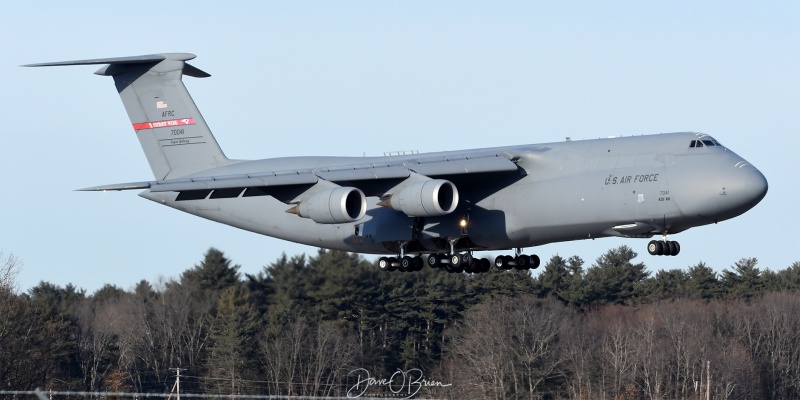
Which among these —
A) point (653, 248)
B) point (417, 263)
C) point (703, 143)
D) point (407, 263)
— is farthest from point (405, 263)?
point (703, 143)

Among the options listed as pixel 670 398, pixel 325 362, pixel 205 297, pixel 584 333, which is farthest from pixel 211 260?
pixel 670 398

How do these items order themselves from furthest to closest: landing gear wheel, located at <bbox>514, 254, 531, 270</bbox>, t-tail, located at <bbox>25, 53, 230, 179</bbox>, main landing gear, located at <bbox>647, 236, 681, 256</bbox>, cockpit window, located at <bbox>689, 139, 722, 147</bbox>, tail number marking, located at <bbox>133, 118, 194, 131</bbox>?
tail number marking, located at <bbox>133, 118, 194, 131</bbox> → t-tail, located at <bbox>25, 53, 230, 179</bbox> → landing gear wheel, located at <bbox>514, 254, 531, 270</bbox> → main landing gear, located at <bbox>647, 236, 681, 256</bbox> → cockpit window, located at <bbox>689, 139, 722, 147</bbox>

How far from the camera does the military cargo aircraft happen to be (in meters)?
19.2

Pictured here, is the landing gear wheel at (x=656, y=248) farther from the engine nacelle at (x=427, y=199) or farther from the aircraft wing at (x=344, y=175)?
the engine nacelle at (x=427, y=199)

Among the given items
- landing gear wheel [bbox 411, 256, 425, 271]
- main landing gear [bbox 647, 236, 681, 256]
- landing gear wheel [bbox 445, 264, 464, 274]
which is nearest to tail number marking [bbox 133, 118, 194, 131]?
landing gear wheel [bbox 411, 256, 425, 271]

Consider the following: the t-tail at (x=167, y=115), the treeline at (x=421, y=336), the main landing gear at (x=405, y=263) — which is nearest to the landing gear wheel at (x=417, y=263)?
the main landing gear at (x=405, y=263)

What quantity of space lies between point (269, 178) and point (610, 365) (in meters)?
14.3

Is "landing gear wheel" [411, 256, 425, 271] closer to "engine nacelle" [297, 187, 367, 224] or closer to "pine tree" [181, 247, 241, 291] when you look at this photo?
"engine nacelle" [297, 187, 367, 224]

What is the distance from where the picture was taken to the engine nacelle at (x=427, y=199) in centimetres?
2008

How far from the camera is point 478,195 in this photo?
2136cm

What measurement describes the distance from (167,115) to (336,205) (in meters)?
5.69

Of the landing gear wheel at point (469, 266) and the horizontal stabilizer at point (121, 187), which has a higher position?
the horizontal stabilizer at point (121, 187)

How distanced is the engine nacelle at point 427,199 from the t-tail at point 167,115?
5122 mm

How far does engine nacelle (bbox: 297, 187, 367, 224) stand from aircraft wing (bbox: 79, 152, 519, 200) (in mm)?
335
